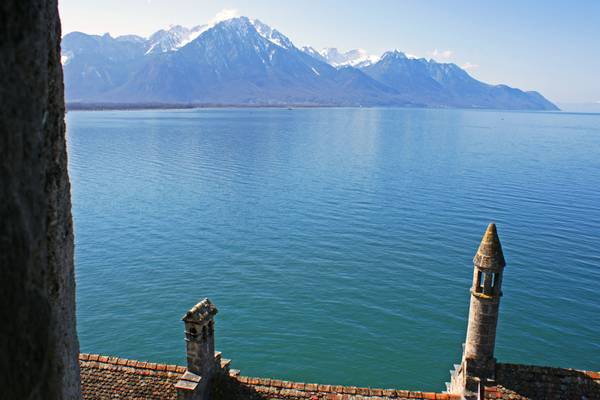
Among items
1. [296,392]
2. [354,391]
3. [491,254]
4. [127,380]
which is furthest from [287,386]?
[491,254]

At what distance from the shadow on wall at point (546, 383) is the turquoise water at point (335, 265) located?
12788mm

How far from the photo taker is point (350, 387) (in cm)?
1798

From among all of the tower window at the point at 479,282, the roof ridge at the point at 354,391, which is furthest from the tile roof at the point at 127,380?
the tower window at the point at 479,282

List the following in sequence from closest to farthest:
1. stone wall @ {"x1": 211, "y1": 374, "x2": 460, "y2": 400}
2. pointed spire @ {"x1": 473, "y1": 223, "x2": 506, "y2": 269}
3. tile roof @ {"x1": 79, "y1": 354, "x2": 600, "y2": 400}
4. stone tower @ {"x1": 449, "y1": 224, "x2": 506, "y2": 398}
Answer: tile roof @ {"x1": 79, "y1": 354, "x2": 600, "y2": 400} → stone wall @ {"x1": 211, "y1": 374, "x2": 460, "y2": 400} → stone tower @ {"x1": 449, "y1": 224, "x2": 506, "y2": 398} → pointed spire @ {"x1": 473, "y1": 223, "x2": 506, "y2": 269}

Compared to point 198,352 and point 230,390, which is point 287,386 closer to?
point 230,390

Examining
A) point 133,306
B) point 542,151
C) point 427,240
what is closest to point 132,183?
point 133,306

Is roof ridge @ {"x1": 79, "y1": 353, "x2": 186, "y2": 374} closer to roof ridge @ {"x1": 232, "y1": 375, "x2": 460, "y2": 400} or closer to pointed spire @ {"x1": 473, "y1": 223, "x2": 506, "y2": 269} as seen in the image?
roof ridge @ {"x1": 232, "y1": 375, "x2": 460, "y2": 400}

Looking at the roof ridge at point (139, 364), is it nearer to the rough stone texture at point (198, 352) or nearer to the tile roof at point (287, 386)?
the tile roof at point (287, 386)

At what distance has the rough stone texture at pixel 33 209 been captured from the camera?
95.5 inches

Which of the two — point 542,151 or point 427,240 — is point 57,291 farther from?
point 542,151

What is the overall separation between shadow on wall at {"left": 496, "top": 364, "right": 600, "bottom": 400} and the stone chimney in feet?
37.1

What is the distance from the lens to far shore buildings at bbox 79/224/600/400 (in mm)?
17531

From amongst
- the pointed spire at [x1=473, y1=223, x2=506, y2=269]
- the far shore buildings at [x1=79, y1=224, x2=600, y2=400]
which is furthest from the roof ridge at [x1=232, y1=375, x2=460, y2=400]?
the pointed spire at [x1=473, y1=223, x2=506, y2=269]

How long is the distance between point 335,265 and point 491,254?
29.5 m
